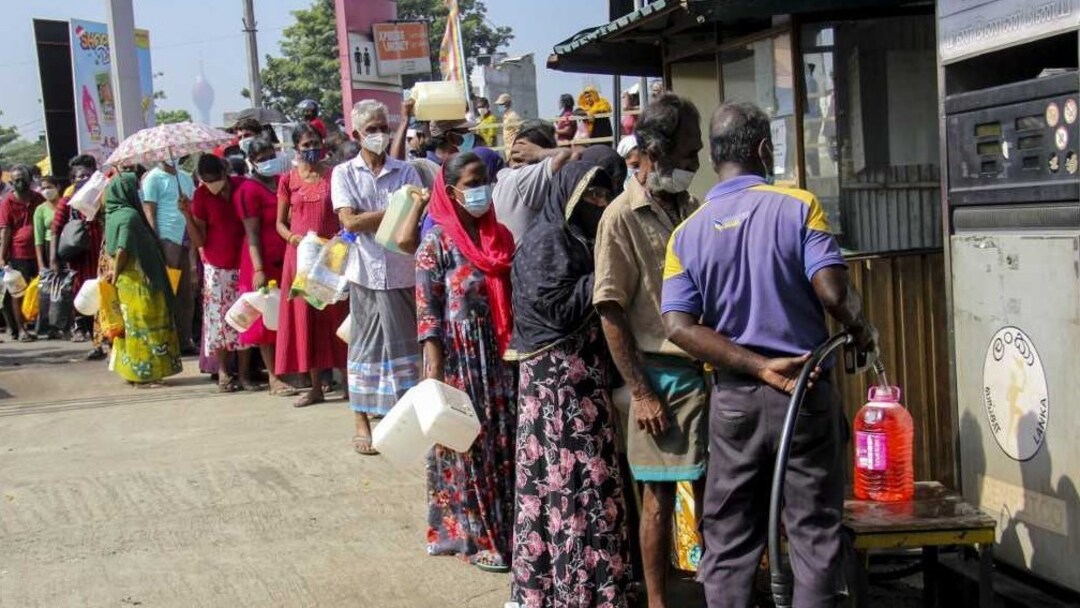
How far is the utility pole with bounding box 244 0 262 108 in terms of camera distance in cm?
2108

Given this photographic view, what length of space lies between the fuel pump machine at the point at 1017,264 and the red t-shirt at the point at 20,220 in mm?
12499

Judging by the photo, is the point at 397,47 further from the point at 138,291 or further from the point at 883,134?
the point at 883,134

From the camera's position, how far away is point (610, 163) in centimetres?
467

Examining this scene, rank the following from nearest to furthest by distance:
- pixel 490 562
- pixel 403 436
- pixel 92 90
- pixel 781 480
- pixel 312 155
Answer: pixel 781 480 < pixel 403 436 < pixel 490 562 < pixel 312 155 < pixel 92 90

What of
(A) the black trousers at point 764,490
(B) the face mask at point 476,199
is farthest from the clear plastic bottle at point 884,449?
(B) the face mask at point 476,199

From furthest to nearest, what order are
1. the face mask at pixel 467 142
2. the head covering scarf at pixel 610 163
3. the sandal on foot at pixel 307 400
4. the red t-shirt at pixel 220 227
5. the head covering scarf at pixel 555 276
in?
the red t-shirt at pixel 220 227
the sandal on foot at pixel 307 400
the face mask at pixel 467 142
the head covering scarf at pixel 610 163
the head covering scarf at pixel 555 276

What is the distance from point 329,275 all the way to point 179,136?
360cm

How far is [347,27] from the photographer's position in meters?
13.3

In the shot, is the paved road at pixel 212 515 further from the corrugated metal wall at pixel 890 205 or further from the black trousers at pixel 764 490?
the corrugated metal wall at pixel 890 205

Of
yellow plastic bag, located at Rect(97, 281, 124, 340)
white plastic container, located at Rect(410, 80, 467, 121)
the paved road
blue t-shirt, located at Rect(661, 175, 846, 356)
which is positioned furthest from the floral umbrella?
blue t-shirt, located at Rect(661, 175, 846, 356)

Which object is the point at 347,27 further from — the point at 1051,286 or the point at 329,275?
the point at 1051,286

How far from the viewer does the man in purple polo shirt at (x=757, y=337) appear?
341cm

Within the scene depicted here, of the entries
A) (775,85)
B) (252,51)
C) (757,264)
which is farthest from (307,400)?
(252,51)

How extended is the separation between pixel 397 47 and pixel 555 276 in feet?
31.1
